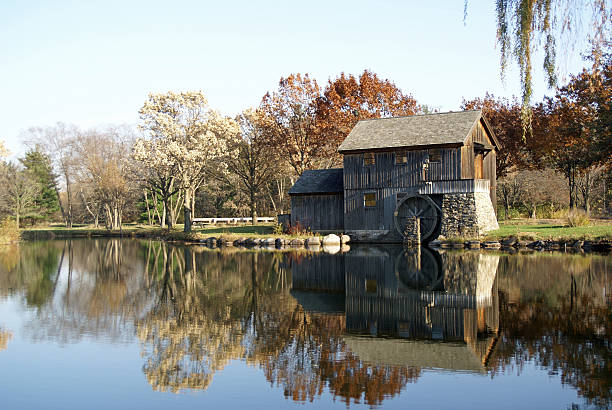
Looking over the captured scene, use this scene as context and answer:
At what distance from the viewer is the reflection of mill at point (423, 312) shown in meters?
9.24

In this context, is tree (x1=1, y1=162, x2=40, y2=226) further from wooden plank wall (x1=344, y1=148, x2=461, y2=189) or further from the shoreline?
wooden plank wall (x1=344, y1=148, x2=461, y2=189)

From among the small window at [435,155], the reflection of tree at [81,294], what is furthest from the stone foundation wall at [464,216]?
the reflection of tree at [81,294]

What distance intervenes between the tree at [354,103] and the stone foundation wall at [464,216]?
1490 cm

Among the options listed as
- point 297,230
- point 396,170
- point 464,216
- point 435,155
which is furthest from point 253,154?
point 464,216

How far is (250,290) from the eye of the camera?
16344 mm

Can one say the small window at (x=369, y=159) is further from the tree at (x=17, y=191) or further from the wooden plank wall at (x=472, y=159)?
the tree at (x=17, y=191)

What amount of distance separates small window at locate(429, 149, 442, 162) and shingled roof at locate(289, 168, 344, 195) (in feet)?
20.7

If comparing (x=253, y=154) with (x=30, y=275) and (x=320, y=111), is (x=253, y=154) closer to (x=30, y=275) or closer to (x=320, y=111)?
(x=320, y=111)

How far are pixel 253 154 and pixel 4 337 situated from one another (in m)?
37.5

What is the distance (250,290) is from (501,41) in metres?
10.0

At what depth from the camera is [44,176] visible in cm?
6231

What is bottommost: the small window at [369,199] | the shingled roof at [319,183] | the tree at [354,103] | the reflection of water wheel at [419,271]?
the reflection of water wheel at [419,271]

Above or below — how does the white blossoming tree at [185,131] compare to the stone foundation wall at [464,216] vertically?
above

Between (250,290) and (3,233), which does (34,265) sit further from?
(3,233)
